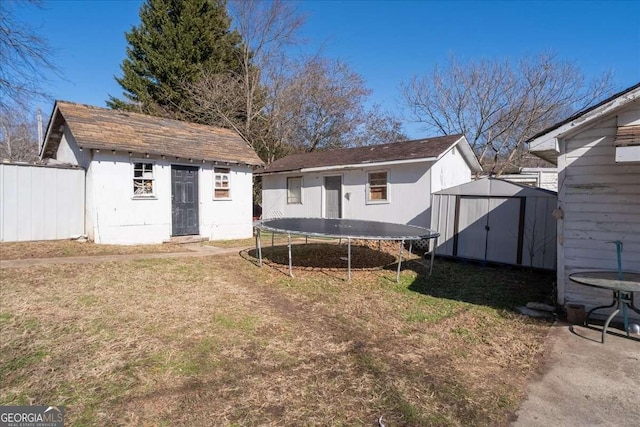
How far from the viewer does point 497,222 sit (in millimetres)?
8750

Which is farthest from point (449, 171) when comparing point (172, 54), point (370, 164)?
point (172, 54)

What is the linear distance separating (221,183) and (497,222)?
8.72 m

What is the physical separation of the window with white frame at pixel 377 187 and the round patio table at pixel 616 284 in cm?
793

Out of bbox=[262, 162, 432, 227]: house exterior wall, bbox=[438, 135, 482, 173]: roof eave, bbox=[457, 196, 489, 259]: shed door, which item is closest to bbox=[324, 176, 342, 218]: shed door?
bbox=[262, 162, 432, 227]: house exterior wall

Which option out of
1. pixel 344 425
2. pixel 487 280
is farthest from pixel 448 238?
pixel 344 425

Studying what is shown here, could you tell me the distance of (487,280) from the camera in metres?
7.44

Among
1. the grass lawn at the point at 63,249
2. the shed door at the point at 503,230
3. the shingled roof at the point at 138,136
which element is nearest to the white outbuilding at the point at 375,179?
the shed door at the point at 503,230

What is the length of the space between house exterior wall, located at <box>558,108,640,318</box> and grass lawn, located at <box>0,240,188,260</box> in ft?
28.7

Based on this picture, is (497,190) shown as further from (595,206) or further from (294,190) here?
(294,190)

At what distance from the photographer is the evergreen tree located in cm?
2105

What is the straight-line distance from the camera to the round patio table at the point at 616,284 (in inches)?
154

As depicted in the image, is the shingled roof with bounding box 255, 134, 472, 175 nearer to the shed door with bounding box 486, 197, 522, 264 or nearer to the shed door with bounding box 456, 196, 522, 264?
the shed door with bounding box 456, 196, 522, 264

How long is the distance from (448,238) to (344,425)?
26.0 feet

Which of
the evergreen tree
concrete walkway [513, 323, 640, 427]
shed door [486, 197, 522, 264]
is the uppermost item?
the evergreen tree
